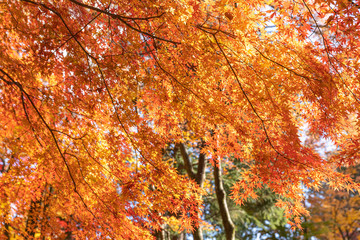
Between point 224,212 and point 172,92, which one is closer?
point 172,92

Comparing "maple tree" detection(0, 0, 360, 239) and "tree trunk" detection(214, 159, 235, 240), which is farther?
"tree trunk" detection(214, 159, 235, 240)

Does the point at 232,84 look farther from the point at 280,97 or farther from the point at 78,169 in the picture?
the point at 78,169

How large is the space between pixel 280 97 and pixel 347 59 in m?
0.69

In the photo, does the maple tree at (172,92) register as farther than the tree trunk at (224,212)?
No

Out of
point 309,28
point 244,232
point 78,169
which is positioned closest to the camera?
point 309,28

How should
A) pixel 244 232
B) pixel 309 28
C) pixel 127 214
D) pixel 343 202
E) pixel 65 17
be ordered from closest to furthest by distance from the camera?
pixel 309 28 → pixel 65 17 → pixel 127 214 → pixel 343 202 → pixel 244 232

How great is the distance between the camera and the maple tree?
2.39m

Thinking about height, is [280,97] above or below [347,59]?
below

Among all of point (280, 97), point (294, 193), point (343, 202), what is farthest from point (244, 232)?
point (280, 97)

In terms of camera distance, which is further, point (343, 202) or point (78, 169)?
point (343, 202)

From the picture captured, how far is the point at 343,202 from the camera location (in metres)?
10.3

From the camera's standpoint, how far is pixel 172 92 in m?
3.13

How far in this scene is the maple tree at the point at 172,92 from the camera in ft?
7.84

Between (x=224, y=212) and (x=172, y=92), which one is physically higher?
(x=172, y=92)
